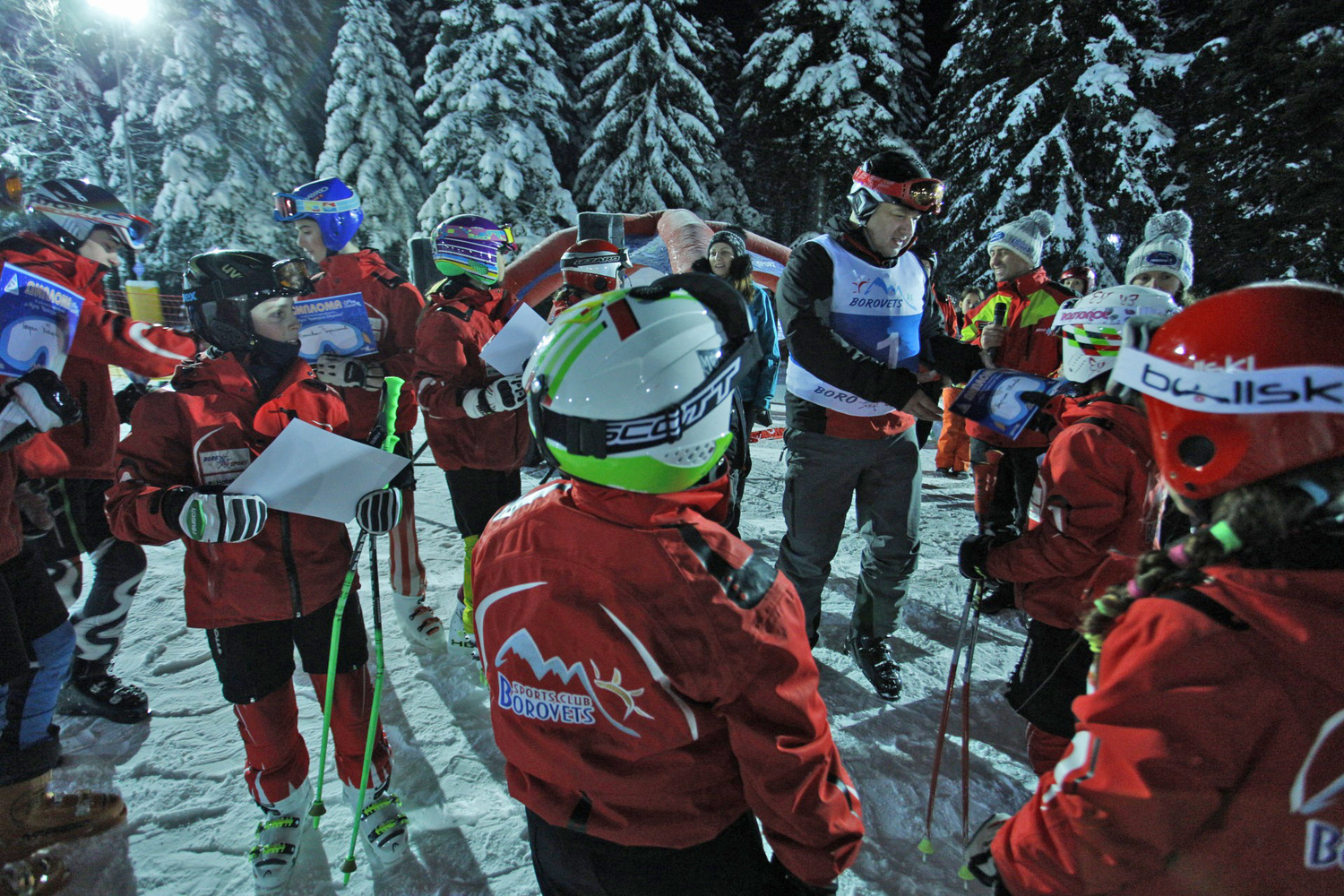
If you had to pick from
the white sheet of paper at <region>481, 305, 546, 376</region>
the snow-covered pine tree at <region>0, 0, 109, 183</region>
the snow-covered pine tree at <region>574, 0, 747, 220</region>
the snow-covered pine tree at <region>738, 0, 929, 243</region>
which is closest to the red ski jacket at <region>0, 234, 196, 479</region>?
the white sheet of paper at <region>481, 305, 546, 376</region>

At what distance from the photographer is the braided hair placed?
99 cm

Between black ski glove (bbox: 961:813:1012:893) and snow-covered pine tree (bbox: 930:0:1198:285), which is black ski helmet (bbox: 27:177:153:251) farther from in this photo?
snow-covered pine tree (bbox: 930:0:1198:285)

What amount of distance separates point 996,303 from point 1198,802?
541 cm

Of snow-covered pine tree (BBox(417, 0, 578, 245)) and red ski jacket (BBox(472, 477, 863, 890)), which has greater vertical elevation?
snow-covered pine tree (BBox(417, 0, 578, 245))

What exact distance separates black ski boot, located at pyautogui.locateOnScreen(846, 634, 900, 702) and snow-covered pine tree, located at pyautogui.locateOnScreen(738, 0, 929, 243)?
53.0ft

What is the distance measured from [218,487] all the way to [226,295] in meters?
0.71

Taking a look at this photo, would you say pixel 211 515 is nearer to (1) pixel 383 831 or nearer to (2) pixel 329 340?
(1) pixel 383 831

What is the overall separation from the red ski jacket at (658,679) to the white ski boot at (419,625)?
2733mm

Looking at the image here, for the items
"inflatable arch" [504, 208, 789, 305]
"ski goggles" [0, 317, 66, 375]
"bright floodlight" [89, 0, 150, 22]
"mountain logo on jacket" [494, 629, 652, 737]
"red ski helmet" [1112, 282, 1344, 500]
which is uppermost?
"bright floodlight" [89, 0, 150, 22]

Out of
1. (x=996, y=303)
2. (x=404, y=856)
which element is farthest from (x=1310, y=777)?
(x=996, y=303)

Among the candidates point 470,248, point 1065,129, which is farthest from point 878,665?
point 1065,129

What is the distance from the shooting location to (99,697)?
328 cm

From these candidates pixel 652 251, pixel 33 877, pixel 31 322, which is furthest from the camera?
pixel 652 251

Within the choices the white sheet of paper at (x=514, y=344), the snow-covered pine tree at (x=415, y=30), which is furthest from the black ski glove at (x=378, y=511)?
the snow-covered pine tree at (x=415, y=30)
